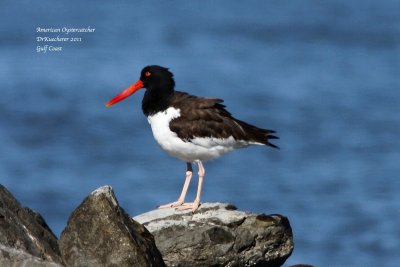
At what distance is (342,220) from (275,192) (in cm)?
182

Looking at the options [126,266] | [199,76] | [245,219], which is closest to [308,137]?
[199,76]

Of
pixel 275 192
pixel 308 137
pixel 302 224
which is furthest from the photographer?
pixel 308 137

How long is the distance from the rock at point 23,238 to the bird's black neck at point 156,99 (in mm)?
2484

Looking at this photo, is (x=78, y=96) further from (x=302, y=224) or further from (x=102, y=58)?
(x=302, y=224)

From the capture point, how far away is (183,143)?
1141 cm

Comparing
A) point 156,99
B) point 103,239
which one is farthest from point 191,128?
point 103,239

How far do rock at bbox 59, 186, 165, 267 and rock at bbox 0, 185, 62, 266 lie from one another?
0.54 ft

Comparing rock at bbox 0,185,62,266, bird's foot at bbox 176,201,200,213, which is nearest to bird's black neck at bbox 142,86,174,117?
bird's foot at bbox 176,201,200,213

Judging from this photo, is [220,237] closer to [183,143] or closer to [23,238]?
[183,143]

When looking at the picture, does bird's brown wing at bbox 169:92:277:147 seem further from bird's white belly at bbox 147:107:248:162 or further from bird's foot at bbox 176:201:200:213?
bird's foot at bbox 176:201:200:213

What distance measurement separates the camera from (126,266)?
8711mm

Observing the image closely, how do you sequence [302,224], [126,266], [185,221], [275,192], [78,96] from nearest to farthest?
[126,266] → [185,221] → [302,224] → [275,192] → [78,96]

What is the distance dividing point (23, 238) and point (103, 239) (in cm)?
64

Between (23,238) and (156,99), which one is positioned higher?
(156,99)
